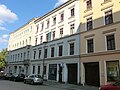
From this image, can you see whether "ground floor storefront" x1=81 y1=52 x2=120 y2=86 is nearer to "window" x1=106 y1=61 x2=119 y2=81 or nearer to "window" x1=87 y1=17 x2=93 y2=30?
"window" x1=106 y1=61 x2=119 y2=81

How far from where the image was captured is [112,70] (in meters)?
21.2

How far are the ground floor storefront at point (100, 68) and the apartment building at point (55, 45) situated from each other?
1.31 meters

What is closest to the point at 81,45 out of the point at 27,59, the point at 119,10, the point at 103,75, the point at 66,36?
the point at 66,36

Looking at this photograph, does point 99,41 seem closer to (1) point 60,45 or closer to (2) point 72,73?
(2) point 72,73

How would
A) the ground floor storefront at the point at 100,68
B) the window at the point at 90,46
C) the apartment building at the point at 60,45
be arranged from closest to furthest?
the ground floor storefront at the point at 100,68 < the window at the point at 90,46 < the apartment building at the point at 60,45

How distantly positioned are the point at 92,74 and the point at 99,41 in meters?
4.73

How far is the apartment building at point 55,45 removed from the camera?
91.3ft

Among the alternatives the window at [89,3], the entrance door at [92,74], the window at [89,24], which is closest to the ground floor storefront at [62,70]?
the entrance door at [92,74]

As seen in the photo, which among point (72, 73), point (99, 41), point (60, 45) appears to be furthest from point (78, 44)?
point (60, 45)

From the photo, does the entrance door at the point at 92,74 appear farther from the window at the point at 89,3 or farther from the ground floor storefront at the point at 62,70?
the window at the point at 89,3

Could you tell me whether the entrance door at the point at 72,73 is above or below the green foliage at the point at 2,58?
below

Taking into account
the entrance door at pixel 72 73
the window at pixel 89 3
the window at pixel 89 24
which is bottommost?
the entrance door at pixel 72 73

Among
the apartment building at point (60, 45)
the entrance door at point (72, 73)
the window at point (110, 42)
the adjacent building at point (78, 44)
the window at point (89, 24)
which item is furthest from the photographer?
the apartment building at point (60, 45)

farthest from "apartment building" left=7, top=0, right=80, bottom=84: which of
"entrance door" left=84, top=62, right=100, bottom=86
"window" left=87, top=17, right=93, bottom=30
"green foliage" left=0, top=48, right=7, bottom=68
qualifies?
"green foliage" left=0, top=48, right=7, bottom=68
